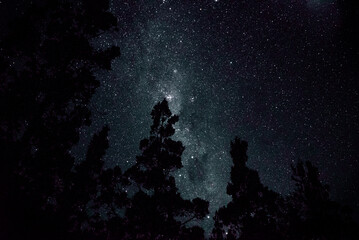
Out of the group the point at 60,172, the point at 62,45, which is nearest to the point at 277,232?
the point at 60,172

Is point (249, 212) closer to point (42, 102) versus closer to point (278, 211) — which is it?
point (278, 211)

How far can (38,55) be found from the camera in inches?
424

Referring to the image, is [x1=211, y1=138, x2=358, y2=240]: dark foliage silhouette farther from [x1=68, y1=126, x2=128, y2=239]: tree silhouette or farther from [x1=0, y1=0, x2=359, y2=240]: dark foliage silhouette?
[x1=68, y1=126, x2=128, y2=239]: tree silhouette

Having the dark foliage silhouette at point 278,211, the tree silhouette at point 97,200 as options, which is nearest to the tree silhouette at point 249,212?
the dark foliage silhouette at point 278,211

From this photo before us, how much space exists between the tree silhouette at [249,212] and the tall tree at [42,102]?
10.7 metres

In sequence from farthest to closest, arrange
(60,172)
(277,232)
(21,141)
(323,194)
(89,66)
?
(277,232)
(323,194)
(89,66)
(60,172)
(21,141)

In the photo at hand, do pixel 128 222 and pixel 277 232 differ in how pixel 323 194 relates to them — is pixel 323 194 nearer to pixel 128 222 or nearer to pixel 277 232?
pixel 277 232

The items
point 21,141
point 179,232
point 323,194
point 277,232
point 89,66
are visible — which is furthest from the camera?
point 277,232

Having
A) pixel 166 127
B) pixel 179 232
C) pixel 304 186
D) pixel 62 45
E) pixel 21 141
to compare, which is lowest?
pixel 179 232

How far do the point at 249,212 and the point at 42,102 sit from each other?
14631 mm

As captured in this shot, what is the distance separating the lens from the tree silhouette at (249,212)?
16.4 metres

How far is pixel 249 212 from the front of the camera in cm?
1769

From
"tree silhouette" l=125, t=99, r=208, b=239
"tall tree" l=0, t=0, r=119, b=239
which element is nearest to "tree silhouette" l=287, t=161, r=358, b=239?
"tree silhouette" l=125, t=99, r=208, b=239

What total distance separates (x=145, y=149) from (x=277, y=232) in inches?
377
